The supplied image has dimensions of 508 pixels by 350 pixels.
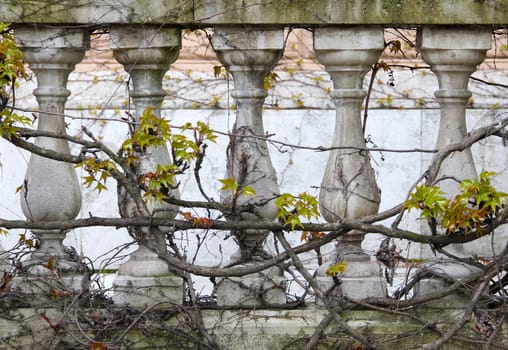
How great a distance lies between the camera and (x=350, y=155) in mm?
4746

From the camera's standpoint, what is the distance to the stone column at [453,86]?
4648mm

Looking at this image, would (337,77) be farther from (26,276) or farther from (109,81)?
(109,81)

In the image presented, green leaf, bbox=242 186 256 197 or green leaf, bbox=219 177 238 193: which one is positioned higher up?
green leaf, bbox=219 177 238 193

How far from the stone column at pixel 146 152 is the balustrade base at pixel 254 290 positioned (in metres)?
0.17

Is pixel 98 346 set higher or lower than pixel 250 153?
lower

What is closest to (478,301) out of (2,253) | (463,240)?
(463,240)

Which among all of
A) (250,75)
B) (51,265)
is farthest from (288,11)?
(51,265)

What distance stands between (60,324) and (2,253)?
388 millimetres

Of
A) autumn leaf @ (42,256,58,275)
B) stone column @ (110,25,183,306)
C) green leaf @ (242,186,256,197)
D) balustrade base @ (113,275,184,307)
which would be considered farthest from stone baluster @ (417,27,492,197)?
autumn leaf @ (42,256,58,275)

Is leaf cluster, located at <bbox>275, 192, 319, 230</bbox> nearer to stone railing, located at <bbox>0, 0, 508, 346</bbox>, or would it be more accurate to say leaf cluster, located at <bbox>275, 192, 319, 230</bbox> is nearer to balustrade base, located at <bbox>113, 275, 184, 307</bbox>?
stone railing, located at <bbox>0, 0, 508, 346</bbox>

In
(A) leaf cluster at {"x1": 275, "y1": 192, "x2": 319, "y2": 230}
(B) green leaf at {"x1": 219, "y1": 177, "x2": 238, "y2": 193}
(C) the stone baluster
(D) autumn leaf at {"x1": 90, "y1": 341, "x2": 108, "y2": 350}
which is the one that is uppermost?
(C) the stone baluster

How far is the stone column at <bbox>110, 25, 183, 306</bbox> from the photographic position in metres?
4.66

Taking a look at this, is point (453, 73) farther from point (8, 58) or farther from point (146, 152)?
point (8, 58)

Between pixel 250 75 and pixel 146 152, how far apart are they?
0.48m
